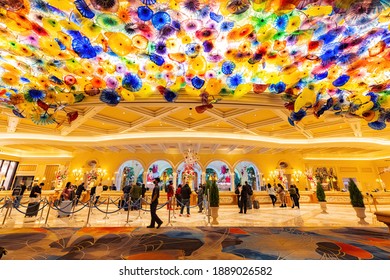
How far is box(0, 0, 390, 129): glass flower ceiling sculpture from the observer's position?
9.28ft

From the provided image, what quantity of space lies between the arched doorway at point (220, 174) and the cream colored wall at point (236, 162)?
495 cm

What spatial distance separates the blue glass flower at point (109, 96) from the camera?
13.9ft

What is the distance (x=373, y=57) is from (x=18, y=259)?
8094 mm

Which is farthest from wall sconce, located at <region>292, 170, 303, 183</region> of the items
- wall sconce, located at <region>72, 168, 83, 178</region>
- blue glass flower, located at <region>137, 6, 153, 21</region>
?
wall sconce, located at <region>72, 168, 83, 178</region>

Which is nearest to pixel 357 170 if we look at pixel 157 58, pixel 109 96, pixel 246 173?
pixel 246 173

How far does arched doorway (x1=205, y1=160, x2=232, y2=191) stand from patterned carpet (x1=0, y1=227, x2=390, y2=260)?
15407mm

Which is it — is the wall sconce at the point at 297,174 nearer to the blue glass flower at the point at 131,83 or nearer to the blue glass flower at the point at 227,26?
the blue glass flower at the point at 227,26

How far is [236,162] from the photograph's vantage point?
49.6 ft

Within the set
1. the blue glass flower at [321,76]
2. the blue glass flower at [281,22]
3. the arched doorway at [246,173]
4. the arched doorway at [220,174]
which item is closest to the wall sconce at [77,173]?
the arched doorway at [220,174]

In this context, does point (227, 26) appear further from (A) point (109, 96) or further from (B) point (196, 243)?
(B) point (196, 243)

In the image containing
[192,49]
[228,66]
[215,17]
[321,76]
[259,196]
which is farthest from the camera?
[259,196]

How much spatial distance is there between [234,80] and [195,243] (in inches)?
154
